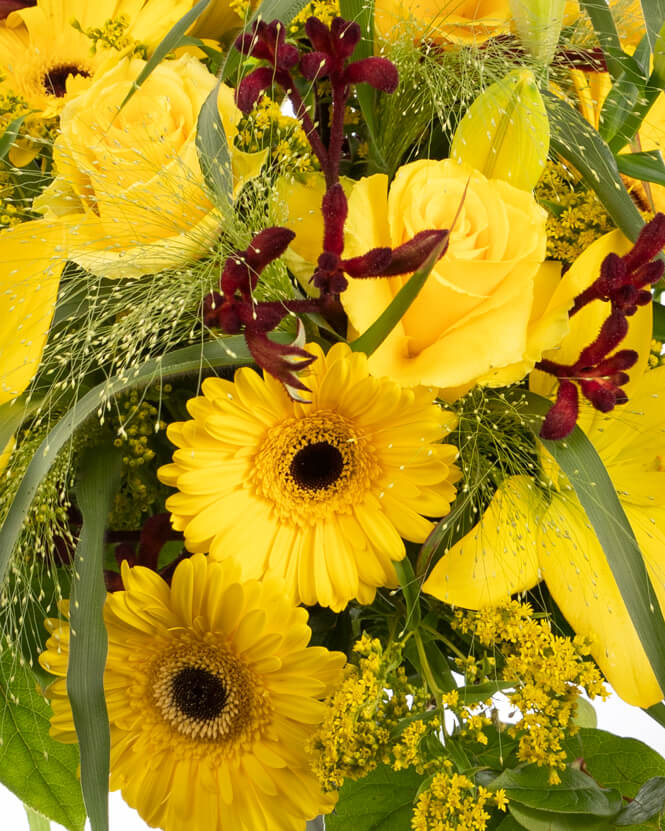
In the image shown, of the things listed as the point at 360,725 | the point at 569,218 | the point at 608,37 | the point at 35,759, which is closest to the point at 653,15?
the point at 608,37

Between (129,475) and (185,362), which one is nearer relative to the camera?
→ (185,362)

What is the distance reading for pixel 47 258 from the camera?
23.1 inches

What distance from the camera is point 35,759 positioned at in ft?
2.47

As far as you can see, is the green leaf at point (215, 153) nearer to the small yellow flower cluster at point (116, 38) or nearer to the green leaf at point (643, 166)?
the small yellow flower cluster at point (116, 38)

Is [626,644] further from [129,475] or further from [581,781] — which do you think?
[129,475]

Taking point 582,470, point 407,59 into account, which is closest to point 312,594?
point 582,470

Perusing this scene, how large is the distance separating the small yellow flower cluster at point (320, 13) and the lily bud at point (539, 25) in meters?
0.12

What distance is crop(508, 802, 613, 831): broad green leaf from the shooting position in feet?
2.07

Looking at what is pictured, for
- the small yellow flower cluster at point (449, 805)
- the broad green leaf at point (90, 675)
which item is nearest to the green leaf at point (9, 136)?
the broad green leaf at point (90, 675)

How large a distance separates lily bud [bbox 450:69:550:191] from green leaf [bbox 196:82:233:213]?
13 centimetres

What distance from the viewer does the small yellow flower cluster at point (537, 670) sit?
1.74 feet

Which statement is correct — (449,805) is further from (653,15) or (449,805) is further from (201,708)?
(653,15)

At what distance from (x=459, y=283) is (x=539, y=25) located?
0.18 m

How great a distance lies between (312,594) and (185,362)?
0.15 metres
